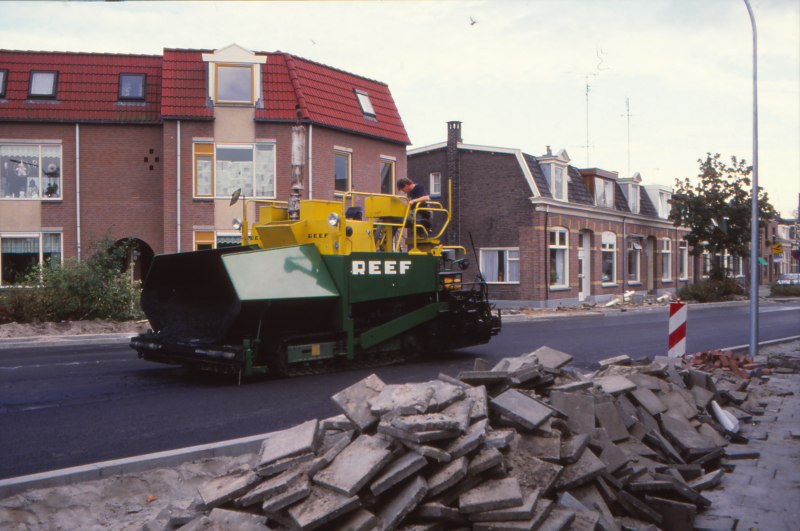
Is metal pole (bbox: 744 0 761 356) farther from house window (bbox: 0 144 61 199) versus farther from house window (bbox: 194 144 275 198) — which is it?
house window (bbox: 0 144 61 199)

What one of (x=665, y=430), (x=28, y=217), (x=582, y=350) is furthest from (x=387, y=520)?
(x=28, y=217)

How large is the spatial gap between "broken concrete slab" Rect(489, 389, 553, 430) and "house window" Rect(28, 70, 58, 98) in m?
21.5

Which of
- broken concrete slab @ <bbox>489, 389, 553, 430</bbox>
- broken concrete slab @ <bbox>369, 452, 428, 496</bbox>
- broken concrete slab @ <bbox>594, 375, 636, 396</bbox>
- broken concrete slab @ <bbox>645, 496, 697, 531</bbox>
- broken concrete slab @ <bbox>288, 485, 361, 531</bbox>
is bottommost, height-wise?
broken concrete slab @ <bbox>645, 496, 697, 531</bbox>

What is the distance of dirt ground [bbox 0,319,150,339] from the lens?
47.7 ft

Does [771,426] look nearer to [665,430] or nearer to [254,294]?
[665,430]

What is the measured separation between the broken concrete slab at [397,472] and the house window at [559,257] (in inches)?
1021

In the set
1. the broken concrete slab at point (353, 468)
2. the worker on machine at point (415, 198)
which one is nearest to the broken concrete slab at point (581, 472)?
the broken concrete slab at point (353, 468)

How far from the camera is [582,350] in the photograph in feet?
41.9

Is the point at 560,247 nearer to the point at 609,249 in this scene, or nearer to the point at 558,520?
the point at 609,249

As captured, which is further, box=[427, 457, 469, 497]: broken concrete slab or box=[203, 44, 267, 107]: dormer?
box=[203, 44, 267, 107]: dormer

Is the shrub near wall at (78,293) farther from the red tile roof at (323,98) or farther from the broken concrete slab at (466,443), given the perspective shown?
the broken concrete slab at (466,443)

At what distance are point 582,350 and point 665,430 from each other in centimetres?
716

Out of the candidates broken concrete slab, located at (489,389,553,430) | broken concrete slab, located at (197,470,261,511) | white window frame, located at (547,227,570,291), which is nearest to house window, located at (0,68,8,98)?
white window frame, located at (547,227,570,291)

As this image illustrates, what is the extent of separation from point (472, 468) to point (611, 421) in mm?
1864
